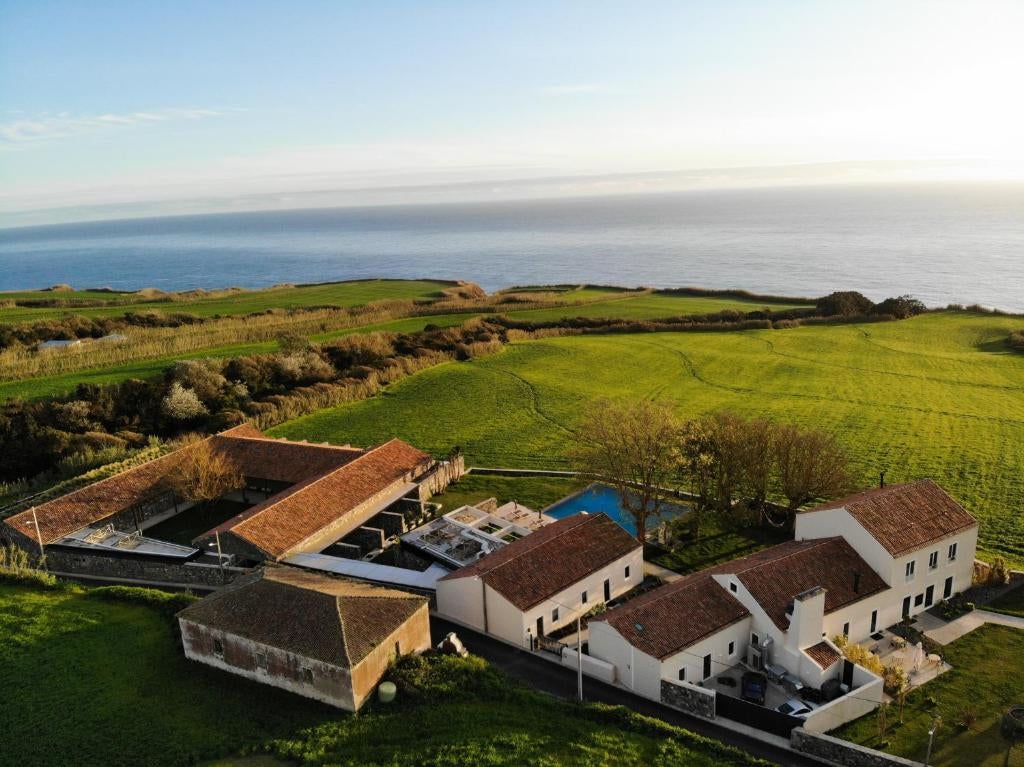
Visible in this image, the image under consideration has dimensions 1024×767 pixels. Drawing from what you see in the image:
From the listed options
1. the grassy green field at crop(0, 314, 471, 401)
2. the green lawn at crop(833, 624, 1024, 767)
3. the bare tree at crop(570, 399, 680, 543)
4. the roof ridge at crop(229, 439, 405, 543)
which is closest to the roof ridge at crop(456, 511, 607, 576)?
the bare tree at crop(570, 399, 680, 543)

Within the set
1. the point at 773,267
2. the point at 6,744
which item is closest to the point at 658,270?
the point at 773,267

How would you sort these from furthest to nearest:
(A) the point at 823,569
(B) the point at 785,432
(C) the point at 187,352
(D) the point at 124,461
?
1. (C) the point at 187,352
2. (D) the point at 124,461
3. (B) the point at 785,432
4. (A) the point at 823,569

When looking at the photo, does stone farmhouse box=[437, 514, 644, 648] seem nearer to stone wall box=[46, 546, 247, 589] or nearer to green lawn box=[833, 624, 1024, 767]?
green lawn box=[833, 624, 1024, 767]

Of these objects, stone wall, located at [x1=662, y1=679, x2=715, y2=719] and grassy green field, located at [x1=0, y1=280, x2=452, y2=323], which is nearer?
stone wall, located at [x1=662, y1=679, x2=715, y2=719]

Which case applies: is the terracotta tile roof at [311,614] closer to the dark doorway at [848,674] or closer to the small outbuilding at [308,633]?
the small outbuilding at [308,633]

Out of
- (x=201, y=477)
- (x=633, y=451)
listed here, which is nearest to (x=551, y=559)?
(x=633, y=451)

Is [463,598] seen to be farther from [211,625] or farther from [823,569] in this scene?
[823,569]

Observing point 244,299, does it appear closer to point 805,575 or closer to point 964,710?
point 805,575
